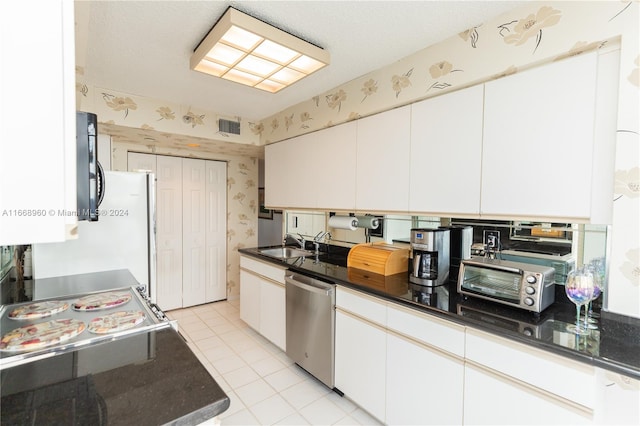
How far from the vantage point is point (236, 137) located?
133 inches

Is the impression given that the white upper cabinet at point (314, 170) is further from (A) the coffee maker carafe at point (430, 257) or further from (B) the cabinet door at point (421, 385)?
(B) the cabinet door at point (421, 385)

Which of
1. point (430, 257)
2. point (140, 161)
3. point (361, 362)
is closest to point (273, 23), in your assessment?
point (430, 257)

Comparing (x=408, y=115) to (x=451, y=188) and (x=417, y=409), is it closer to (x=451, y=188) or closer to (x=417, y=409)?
(x=451, y=188)

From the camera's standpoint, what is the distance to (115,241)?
223 centimetres

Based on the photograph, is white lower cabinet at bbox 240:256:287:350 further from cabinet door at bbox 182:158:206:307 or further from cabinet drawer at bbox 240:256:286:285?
cabinet door at bbox 182:158:206:307

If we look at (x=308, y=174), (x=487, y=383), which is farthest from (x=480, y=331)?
(x=308, y=174)

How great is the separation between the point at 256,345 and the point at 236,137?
2255mm

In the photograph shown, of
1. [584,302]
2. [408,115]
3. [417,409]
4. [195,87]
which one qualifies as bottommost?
[417,409]

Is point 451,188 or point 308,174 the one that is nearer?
point 451,188

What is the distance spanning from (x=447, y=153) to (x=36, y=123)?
1832 mm

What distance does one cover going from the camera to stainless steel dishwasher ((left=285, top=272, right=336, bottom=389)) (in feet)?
6.95

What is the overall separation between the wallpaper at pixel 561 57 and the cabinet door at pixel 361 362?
116cm

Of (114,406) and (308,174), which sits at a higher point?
(308,174)

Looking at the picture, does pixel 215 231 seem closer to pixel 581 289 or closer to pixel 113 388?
pixel 113 388
